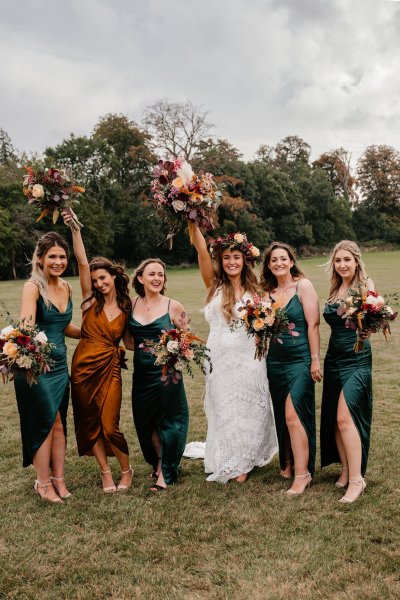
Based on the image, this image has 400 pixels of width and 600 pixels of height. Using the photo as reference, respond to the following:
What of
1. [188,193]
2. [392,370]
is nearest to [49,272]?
[188,193]

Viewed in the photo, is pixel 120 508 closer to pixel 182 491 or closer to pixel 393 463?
pixel 182 491

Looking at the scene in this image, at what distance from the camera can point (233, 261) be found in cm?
560

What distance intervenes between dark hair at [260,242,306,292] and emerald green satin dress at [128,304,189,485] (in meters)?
1.12

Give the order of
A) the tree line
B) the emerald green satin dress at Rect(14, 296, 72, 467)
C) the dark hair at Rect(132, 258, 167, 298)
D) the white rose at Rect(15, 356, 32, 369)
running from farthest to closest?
the tree line
the dark hair at Rect(132, 258, 167, 298)
the emerald green satin dress at Rect(14, 296, 72, 467)
the white rose at Rect(15, 356, 32, 369)

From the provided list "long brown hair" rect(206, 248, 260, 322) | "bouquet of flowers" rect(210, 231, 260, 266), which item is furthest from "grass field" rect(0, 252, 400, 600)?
"bouquet of flowers" rect(210, 231, 260, 266)

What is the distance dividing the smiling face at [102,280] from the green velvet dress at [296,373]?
1.76 m

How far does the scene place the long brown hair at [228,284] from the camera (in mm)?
5539

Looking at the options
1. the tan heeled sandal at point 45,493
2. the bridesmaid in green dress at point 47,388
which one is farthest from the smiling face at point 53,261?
the tan heeled sandal at point 45,493

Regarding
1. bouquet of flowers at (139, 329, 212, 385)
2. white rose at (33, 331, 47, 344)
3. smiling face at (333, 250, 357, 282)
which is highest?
smiling face at (333, 250, 357, 282)

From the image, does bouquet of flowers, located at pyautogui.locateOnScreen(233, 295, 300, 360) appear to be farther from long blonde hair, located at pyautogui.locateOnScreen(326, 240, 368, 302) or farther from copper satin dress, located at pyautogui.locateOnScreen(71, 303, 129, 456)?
copper satin dress, located at pyautogui.locateOnScreen(71, 303, 129, 456)

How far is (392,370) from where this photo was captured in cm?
1013

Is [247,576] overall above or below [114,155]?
below

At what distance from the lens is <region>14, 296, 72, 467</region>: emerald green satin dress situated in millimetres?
4957

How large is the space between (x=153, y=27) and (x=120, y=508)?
6306mm
